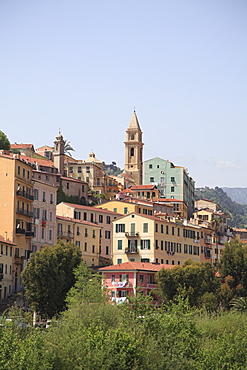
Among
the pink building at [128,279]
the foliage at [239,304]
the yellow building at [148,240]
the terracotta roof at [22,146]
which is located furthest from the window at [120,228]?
the terracotta roof at [22,146]

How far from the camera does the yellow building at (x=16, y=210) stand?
106062mm

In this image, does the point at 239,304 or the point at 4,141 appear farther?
the point at 4,141

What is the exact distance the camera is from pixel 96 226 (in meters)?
128

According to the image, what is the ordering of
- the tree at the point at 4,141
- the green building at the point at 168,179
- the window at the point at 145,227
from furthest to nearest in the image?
the green building at the point at 168,179
the tree at the point at 4,141
the window at the point at 145,227

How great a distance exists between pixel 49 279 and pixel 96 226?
33.0 meters

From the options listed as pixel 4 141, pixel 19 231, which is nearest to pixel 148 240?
pixel 19 231

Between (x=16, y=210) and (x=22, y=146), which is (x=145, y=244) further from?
(x=22, y=146)

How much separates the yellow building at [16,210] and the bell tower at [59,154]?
192ft

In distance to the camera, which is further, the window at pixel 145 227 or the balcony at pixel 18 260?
the window at pixel 145 227

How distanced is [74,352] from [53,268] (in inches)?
1366

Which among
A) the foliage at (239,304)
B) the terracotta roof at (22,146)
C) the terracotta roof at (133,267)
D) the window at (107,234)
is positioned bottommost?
the foliage at (239,304)

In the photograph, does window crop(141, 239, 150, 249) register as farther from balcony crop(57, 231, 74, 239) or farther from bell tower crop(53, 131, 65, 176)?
bell tower crop(53, 131, 65, 176)

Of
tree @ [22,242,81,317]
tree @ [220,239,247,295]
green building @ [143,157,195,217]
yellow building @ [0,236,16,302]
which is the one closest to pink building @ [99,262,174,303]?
tree @ [220,239,247,295]

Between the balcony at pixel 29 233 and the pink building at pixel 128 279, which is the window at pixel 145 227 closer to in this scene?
the pink building at pixel 128 279
